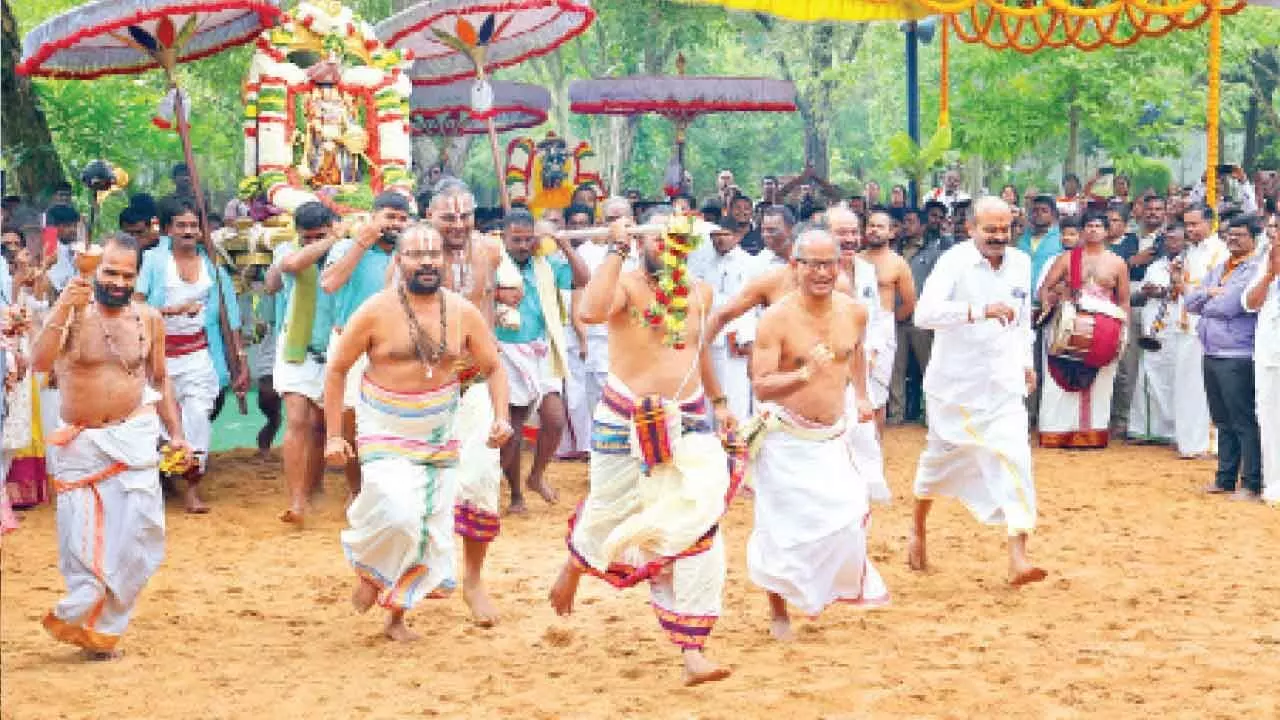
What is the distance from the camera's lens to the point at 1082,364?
14.2m

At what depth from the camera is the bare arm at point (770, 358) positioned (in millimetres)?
7754

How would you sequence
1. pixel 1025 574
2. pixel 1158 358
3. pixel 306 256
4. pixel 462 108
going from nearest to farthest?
pixel 1025 574, pixel 306 256, pixel 1158 358, pixel 462 108

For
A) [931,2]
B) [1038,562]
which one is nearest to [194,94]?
[931,2]

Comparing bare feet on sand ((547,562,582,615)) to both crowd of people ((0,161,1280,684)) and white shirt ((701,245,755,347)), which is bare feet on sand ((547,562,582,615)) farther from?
white shirt ((701,245,755,347))

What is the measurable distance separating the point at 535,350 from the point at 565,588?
387 cm

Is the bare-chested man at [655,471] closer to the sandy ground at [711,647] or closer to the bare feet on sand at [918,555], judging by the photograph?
the sandy ground at [711,647]

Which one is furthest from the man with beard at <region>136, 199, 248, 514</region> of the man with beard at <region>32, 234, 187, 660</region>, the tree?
the tree

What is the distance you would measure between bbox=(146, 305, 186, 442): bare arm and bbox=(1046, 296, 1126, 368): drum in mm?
7995

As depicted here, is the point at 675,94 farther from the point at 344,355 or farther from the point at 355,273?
the point at 344,355

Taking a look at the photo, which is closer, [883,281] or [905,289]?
[905,289]

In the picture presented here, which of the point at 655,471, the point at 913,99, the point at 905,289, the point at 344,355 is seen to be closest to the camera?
the point at 655,471

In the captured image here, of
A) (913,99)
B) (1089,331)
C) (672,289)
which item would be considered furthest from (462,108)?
(672,289)

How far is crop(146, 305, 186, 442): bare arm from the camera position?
793cm

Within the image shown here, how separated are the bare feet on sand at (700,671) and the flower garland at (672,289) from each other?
145 centimetres
